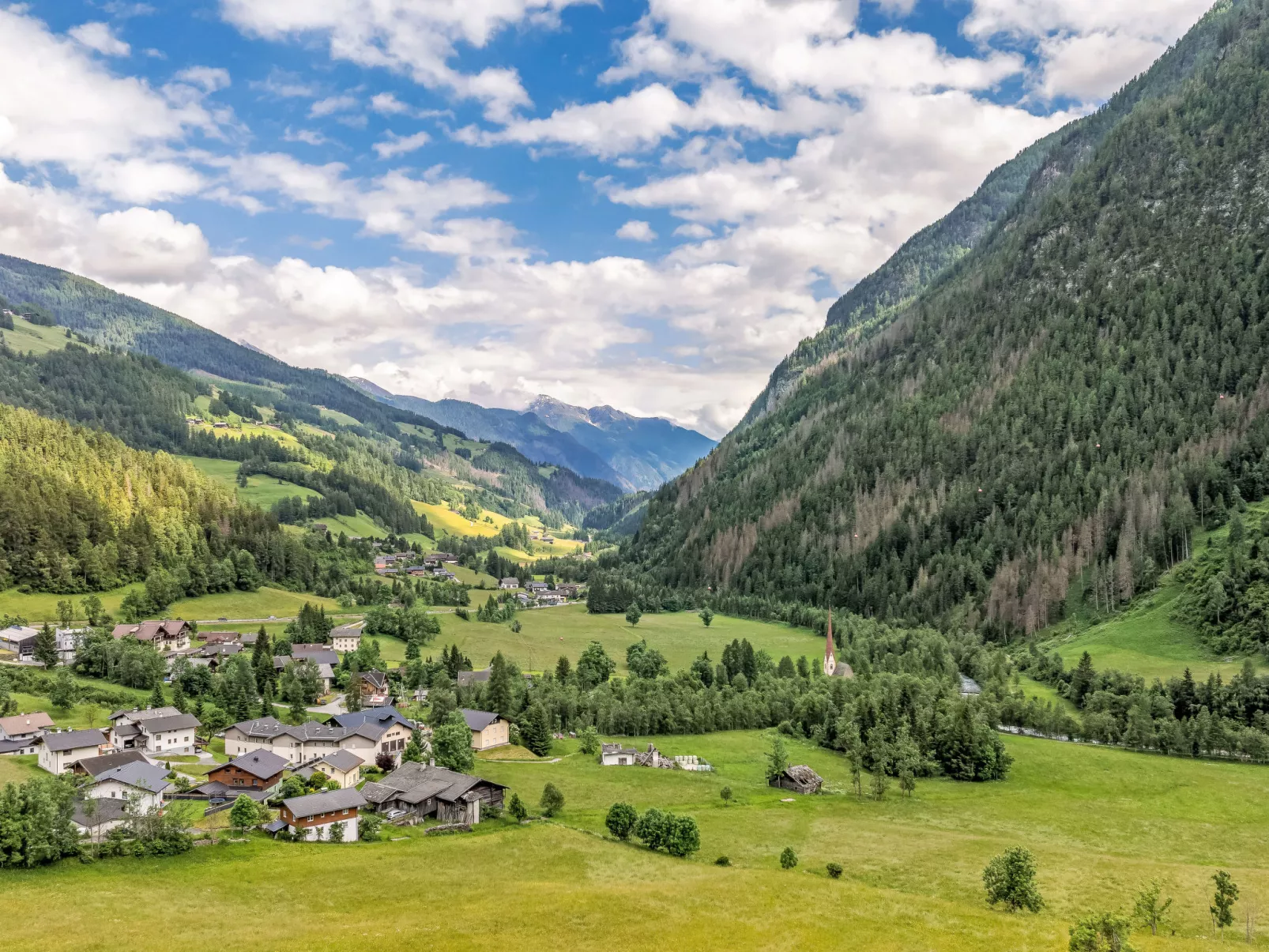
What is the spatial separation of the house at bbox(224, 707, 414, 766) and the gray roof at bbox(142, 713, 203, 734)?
439 centimetres

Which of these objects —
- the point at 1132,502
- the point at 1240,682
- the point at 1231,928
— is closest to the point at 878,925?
the point at 1231,928

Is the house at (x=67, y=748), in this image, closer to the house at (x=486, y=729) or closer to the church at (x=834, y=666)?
the house at (x=486, y=729)

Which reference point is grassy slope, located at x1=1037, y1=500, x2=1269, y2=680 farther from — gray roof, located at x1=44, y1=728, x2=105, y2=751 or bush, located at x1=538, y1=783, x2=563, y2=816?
gray roof, located at x1=44, y1=728, x2=105, y2=751

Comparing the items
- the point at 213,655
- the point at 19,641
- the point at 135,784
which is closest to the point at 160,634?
the point at 213,655

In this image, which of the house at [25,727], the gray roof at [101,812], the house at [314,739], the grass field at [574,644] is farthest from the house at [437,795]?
the grass field at [574,644]

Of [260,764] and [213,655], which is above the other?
[213,655]

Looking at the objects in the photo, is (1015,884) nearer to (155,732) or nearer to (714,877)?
(714,877)

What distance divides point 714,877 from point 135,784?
55214 millimetres

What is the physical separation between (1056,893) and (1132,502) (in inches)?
5733

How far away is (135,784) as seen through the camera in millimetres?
84875

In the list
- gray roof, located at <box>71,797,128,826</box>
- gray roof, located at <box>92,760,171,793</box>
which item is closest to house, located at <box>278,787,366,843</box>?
gray roof, located at <box>71,797,128,826</box>

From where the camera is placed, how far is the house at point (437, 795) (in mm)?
84000

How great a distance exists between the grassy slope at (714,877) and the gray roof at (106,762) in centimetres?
2485

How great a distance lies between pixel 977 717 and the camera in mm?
108625
